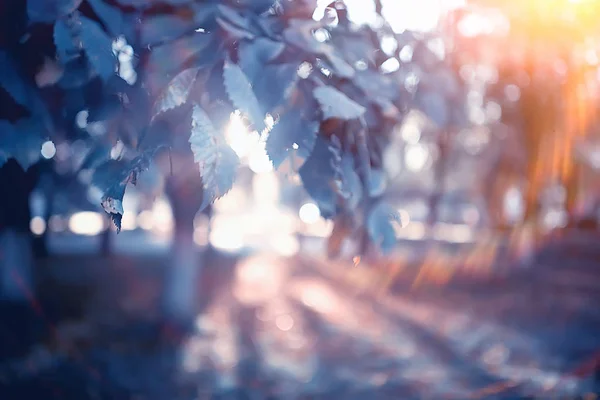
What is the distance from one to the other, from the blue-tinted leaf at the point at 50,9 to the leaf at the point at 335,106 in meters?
1.19

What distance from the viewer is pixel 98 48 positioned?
2.18 meters

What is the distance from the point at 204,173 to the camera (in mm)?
1854

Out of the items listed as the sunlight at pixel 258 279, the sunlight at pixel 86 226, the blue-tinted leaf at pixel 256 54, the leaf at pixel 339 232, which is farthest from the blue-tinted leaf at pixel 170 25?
the sunlight at pixel 86 226

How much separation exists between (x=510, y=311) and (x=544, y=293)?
5.68ft

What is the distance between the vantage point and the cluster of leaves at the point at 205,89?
2.09 meters

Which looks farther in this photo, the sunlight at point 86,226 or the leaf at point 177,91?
the sunlight at point 86,226

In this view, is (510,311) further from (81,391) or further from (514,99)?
(81,391)

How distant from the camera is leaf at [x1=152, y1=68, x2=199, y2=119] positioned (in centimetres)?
207

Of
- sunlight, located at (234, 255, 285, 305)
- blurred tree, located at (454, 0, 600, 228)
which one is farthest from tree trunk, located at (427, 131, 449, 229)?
sunlight, located at (234, 255, 285, 305)

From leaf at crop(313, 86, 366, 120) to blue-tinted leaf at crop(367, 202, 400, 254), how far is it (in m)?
0.80

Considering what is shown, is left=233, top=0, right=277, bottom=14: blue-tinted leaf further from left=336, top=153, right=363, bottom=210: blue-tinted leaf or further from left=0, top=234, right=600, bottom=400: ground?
left=0, top=234, right=600, bottom=400: ground

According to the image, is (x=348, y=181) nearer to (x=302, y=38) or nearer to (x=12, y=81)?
(x=302, y=38)

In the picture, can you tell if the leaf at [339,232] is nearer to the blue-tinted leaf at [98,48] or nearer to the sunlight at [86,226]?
the blue-tinted leaf at [98,48]

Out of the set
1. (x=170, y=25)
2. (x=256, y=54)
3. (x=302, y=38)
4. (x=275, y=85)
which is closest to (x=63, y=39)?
(x=170, y=25)
